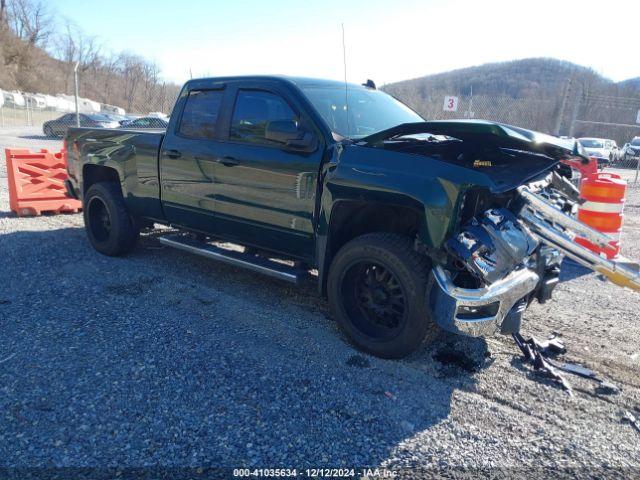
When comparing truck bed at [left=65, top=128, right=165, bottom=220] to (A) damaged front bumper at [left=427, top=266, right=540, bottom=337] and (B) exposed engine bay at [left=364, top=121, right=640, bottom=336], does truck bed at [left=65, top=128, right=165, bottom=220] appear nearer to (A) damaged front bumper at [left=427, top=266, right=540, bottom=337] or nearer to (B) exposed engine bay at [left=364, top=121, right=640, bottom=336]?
(B) exposed engine bay at [left=364, top=121, right=640, bottom=336]

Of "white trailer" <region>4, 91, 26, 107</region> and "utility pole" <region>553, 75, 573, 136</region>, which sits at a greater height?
"white trailer" <region>4, 91, 26, 107</region>

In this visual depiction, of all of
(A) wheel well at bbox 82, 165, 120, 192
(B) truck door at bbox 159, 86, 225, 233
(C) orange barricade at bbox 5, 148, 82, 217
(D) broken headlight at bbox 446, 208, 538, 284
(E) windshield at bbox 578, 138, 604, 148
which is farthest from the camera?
(E) windshield at bbox 578, 138, 604, 148

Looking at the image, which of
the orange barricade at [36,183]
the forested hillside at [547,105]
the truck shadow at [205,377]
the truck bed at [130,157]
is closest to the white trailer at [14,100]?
the forested hillside at [547,105]

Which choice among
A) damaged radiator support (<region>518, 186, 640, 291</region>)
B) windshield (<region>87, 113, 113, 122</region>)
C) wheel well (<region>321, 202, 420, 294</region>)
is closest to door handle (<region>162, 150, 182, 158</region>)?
wheel well (<region>321, 202, 420, 294</region>)

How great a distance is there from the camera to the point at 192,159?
4.75 metres

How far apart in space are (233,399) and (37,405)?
1127 mm

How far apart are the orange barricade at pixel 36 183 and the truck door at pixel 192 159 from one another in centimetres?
367

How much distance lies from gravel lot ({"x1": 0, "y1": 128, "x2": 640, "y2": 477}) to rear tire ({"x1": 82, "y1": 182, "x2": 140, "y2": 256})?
92 cm

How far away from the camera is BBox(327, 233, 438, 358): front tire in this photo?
3.35 meters

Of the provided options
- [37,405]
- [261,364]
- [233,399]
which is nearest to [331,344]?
Answer: [261,364]

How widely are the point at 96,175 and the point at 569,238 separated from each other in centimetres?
534

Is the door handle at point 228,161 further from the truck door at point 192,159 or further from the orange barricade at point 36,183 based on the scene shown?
the orange barricade at point 36,183

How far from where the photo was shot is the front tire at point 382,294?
11.0 ft

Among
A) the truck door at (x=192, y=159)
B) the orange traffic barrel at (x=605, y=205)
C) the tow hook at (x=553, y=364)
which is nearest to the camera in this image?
the tow hook at (x=553, y=364)
